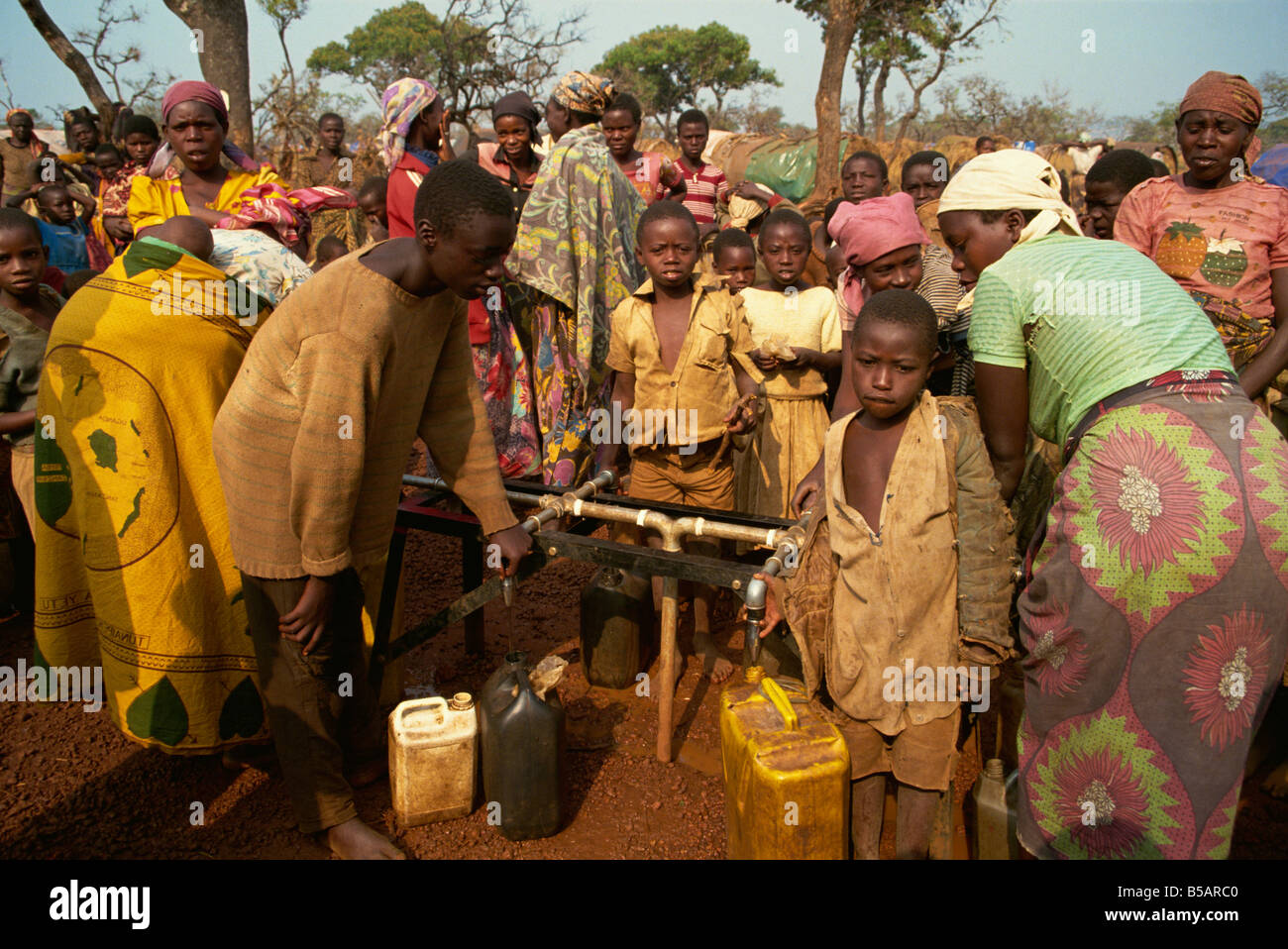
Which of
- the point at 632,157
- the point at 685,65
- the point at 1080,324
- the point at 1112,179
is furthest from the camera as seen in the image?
the point at 685,65

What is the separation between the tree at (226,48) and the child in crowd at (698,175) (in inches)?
178

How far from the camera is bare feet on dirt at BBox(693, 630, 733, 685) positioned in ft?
11.9

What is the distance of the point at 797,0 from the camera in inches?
933

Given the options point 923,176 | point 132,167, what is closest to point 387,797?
point 923,176

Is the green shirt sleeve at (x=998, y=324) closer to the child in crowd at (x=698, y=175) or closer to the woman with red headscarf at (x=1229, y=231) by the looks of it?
the woman with red headscarf at (x=1229, y=231)

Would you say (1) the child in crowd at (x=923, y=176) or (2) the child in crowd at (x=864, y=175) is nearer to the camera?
(1) the child in crowd at (x=923, y=176)

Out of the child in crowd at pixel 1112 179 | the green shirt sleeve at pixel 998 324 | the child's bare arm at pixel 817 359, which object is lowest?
the child's bare arm at pixel 817 359

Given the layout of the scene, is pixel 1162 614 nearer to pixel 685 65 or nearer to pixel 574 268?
pixel 574 268

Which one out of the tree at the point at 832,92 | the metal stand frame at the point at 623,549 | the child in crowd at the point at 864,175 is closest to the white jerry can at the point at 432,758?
the metal stand frame at the point at 623,549

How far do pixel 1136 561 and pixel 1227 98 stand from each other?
231cm

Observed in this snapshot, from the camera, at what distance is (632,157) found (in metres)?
5.35

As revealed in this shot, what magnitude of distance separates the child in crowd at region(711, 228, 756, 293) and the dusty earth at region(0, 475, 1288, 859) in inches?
76.1

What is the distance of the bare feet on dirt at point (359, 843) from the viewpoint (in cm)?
247
